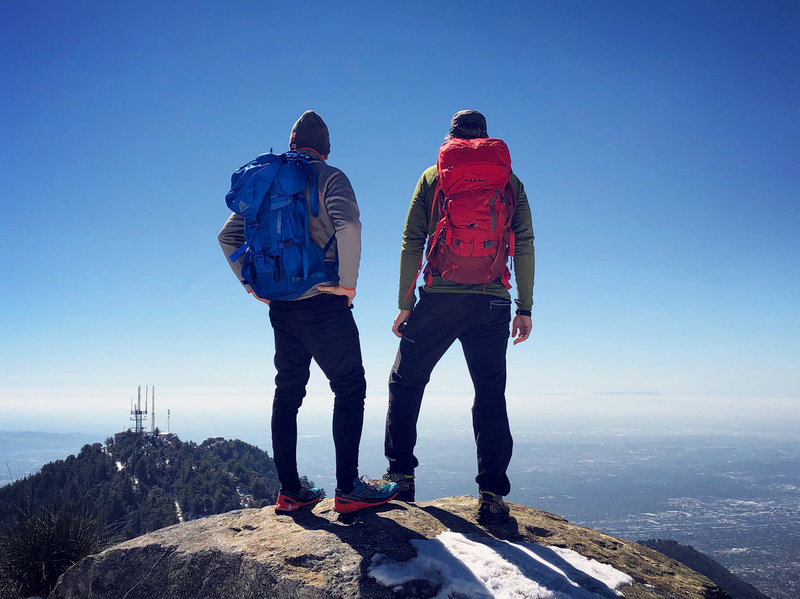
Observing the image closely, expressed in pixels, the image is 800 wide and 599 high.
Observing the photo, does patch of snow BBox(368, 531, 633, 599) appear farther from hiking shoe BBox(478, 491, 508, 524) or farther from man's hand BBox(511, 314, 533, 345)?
man's hand BBox(511, 314, 533, 345)

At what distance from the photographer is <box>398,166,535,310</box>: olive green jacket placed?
443cm

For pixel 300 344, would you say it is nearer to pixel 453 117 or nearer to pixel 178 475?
pixel 453 117

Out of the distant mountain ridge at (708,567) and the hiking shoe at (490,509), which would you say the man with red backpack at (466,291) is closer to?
the hiking shoe at (490,509)

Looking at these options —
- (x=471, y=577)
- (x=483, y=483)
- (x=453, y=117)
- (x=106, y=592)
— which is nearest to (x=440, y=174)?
(x=453, y=117)

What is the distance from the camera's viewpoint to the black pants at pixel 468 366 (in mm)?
4195

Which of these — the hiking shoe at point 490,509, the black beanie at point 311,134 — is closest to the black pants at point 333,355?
the hiking shoe at point 490,509

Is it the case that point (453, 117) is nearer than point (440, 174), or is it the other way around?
point (440, 174)

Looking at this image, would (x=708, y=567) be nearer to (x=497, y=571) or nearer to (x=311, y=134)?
(x=497, y=571)

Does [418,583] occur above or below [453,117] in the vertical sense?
below

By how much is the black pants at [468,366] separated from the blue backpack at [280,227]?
1.20 m

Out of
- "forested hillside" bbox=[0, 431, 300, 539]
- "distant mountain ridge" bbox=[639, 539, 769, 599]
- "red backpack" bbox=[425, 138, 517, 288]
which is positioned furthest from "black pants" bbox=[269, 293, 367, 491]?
"distant mountain ridge" bbox=[639, 539, 769, 599]

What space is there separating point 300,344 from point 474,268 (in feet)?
5.98

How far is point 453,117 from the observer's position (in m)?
4.62

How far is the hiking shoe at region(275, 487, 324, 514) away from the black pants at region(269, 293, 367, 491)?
616 mm
